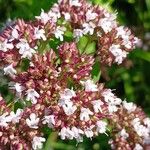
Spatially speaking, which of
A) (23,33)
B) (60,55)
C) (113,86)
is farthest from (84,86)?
(113,86)

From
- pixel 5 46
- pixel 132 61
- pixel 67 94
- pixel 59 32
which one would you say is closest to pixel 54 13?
pixel 59 32

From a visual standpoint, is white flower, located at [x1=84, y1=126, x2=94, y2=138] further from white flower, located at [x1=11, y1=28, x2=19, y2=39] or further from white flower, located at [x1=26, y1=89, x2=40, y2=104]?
white flower, located at [x1=11, y1=28, x2=19, y2=39]

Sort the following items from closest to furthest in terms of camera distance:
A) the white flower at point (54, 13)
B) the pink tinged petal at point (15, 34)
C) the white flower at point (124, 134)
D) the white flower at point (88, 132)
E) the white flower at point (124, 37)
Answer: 1. the white flower at point (88, 132)
2. the pink tinged petal at point (15, 34)
3. the white flower at point (54, 13)
4. the white flower at point (124, 37)
5. the white flower at point (124, 134)

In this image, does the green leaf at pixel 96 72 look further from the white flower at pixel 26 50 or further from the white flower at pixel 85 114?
the white flower at pixel 26 50

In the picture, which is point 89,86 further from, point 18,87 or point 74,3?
point 74,3

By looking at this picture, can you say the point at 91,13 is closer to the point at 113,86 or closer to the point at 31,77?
the point at 31,77

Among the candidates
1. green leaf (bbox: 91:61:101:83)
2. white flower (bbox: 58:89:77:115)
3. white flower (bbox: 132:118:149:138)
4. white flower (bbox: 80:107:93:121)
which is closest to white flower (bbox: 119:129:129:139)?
white flower (bbox: 132:118:149:138)

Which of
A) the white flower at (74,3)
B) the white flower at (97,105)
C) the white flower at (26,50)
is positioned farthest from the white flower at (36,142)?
the white flower at (74,3)
